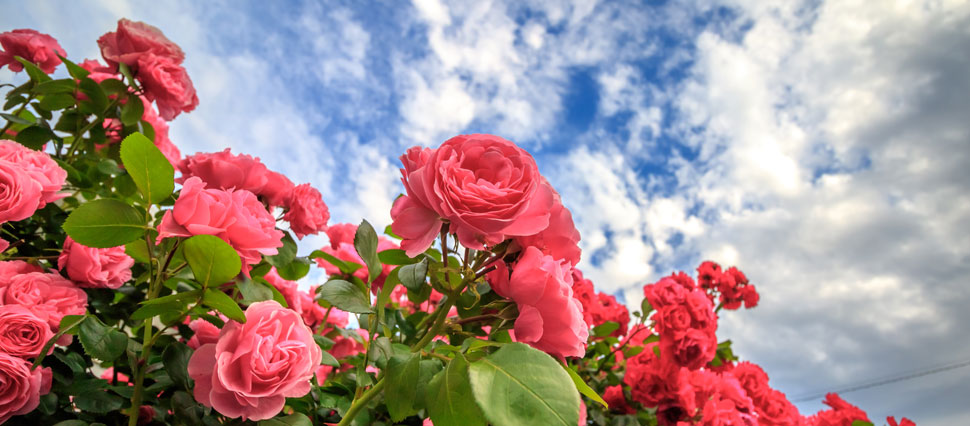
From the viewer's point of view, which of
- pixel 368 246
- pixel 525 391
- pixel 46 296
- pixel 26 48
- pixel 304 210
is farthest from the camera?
pixel 26 48

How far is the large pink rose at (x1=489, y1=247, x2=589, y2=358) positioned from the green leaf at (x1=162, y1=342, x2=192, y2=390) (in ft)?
1.85

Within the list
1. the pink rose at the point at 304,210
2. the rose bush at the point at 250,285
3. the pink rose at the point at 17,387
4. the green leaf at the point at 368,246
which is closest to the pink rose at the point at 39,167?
the rose bush at the point at 250,285

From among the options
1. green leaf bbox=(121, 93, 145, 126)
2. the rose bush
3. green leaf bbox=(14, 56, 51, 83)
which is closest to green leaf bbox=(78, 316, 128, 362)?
the rose bush

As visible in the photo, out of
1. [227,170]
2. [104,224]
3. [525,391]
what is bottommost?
[525,391]

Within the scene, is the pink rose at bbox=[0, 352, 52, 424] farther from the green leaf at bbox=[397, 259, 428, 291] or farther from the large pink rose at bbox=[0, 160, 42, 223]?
the green leaf at bbox=[397, 259, 428, 291]

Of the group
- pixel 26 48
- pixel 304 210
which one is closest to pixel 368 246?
pixel 304 210

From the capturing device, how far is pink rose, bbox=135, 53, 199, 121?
1.35 metres

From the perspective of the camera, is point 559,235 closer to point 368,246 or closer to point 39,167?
point 368,246

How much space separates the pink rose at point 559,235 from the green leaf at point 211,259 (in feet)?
1.33

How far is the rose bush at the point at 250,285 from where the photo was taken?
600 mm

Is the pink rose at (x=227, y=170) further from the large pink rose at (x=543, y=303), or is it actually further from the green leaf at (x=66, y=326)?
the large pink rose at (x=543, y=303)

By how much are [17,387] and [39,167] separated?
440mm

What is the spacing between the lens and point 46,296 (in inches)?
37.7

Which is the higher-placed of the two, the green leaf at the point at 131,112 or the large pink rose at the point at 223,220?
the green leaf at the point at 131,112
